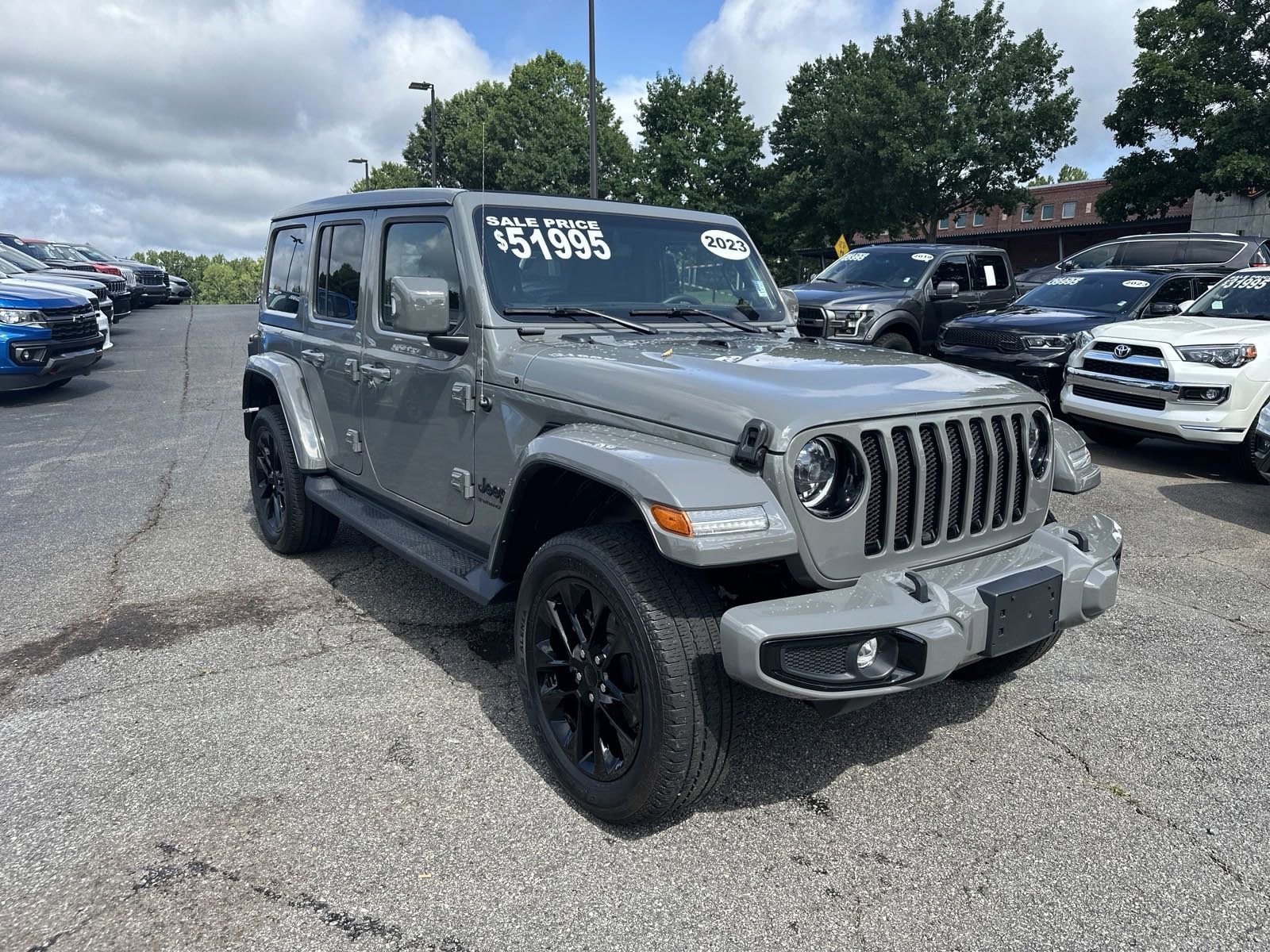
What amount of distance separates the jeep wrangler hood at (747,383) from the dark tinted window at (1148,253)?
1059 centimetres

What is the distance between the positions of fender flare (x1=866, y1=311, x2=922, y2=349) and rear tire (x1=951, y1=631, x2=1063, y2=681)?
6830 millimetres

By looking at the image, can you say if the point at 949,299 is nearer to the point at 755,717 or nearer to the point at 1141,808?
the point at 755,717

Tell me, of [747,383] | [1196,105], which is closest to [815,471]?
[747,383]

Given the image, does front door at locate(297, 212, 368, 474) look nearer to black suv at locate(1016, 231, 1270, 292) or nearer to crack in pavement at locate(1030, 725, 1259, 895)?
crack in pavement at locate(1030, 725, 1259, 895)

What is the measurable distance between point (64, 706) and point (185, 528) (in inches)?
103

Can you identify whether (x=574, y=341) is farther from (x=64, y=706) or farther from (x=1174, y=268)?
(x=1174, y=268)

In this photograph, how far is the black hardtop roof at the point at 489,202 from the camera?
3682mm

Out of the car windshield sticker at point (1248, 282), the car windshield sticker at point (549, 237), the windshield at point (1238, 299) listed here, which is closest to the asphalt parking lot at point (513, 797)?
the car windshield sticker at point (549, 237)

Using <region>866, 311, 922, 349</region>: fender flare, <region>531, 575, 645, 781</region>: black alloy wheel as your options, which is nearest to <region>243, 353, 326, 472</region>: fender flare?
<region>531, 575, 645, 781</region>: black alloy wheel

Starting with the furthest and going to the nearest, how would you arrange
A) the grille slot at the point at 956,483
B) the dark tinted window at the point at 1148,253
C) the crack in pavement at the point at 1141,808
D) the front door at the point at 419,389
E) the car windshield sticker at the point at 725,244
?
the dark tinted window at the point at 1148,253
the car windshield sticker at the point at 725,244
the front door at the point at 419,389
the grille slot at the point at 956,483
the crack in pavement at the point at 1141,808

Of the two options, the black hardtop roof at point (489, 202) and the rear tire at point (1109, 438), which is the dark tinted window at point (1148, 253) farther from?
the black hardtop roof at point (489, 202)

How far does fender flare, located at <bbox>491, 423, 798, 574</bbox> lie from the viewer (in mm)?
2309

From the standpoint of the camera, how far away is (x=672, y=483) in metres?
2.38

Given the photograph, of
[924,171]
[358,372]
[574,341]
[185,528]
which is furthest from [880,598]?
[924,171]
